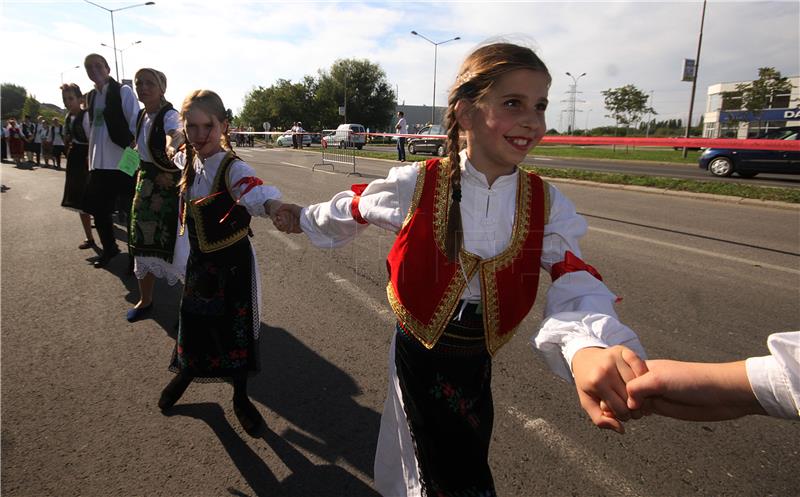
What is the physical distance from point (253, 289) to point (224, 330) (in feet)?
0.98

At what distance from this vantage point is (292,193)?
11.0 m

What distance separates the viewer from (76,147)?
643cm

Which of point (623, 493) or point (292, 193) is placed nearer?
point (623, 493)

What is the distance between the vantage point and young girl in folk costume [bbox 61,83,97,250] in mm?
6219

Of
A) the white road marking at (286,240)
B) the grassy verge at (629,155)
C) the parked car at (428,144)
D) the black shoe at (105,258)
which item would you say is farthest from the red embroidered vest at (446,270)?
the grassy verge at (629,155)

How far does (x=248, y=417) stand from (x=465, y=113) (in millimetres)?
2150

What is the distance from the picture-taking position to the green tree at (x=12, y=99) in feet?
313

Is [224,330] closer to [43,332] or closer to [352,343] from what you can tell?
[352,343]

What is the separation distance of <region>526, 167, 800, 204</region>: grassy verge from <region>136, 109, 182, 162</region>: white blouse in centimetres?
1137

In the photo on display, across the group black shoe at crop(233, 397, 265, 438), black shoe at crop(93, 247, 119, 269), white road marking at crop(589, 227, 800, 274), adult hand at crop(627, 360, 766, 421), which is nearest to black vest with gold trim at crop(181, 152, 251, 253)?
black shoe at crop(233, 397, 265, 438)

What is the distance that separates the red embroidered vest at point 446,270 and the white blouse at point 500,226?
0.04m

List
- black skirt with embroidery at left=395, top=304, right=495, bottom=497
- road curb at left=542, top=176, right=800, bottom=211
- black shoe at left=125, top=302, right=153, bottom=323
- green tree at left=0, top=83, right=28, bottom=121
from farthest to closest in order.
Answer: green tree at left=0, top=83, right=28, bottom=121, road curb at left=542, top=176, right=800, bottom=211, black shoe at left=125, top=302, right=153, bottom=323, black skirt with embroidery at left=395, top=304, right=495, bottom=497

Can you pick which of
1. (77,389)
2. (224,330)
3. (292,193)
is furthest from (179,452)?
(292,193)

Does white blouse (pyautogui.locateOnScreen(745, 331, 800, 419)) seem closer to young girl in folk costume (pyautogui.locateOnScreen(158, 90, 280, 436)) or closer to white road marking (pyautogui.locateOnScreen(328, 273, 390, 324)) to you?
young girl in folk costume (pyautogui.locateOnScreen(158, 90, 280, 436))
